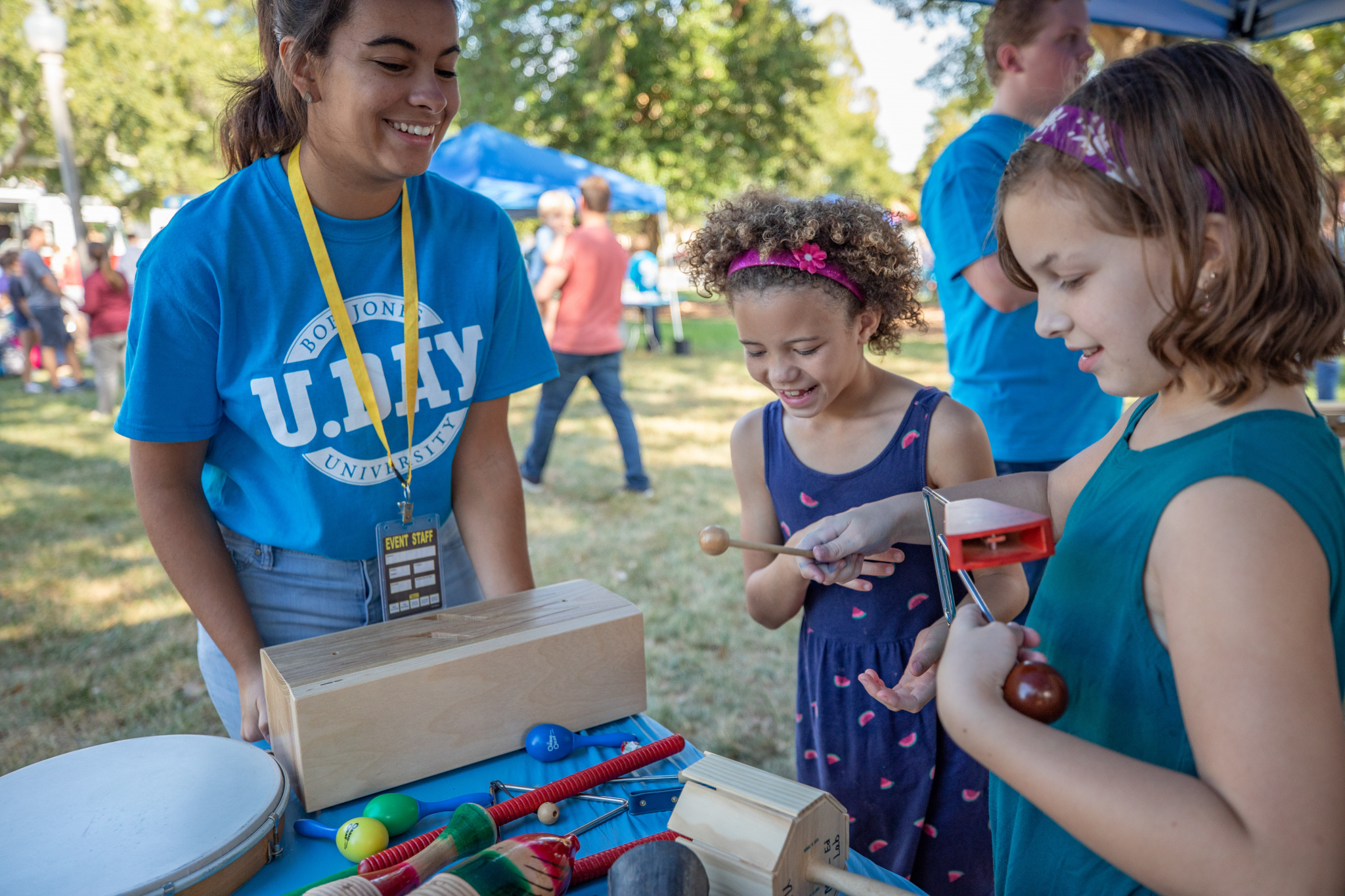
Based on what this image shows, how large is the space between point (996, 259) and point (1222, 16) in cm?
256

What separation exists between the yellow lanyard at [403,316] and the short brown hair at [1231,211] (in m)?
1.14

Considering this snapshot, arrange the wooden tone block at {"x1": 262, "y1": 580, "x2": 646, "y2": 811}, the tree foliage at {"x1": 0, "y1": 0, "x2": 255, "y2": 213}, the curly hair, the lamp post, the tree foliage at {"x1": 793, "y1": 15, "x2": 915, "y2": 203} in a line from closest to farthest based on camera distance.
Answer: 1. the wooden tone block at {"x1": 262, "y1": 580, "x2": 646, "y2": 811}
2. the curly hair
3. the lamp post
4. the tree foliage at {"x1": 0, "y1": 0, "x2": 255, "y2": 213}
5. the tree foliage at {"x1": 793, "y1": 15, "x2": 915, "y2": 203}

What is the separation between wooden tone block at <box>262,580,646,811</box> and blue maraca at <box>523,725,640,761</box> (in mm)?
36

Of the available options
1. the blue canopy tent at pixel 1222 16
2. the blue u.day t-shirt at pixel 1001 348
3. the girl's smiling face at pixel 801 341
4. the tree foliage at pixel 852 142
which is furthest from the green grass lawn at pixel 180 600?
the tree foliage at pixel 852 142

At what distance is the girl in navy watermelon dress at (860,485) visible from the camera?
5.46 feet

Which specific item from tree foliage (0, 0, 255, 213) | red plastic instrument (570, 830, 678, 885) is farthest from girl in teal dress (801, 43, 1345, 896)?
tree foliage (0, 0, 255, 213)

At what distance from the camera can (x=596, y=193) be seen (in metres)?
6.76

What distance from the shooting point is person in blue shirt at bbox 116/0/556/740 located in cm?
140

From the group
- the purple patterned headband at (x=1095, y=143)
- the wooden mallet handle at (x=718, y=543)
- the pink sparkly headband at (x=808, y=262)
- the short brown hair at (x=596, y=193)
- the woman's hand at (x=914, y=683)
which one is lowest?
the woman's hand at (x=914, y=683)

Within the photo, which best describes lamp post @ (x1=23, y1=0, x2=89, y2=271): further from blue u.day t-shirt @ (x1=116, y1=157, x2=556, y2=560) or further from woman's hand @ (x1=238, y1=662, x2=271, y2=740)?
woman's hand @ (x1=238, y1=662, x2=271, y2=740)

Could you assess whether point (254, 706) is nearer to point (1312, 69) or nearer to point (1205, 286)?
point (1205, 286)

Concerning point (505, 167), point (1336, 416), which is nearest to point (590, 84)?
point (505, 167)

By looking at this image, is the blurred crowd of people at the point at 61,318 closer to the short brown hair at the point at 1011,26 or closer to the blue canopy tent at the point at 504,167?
the blue canopy tent at the point at 504,167

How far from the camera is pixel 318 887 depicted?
871 mm
